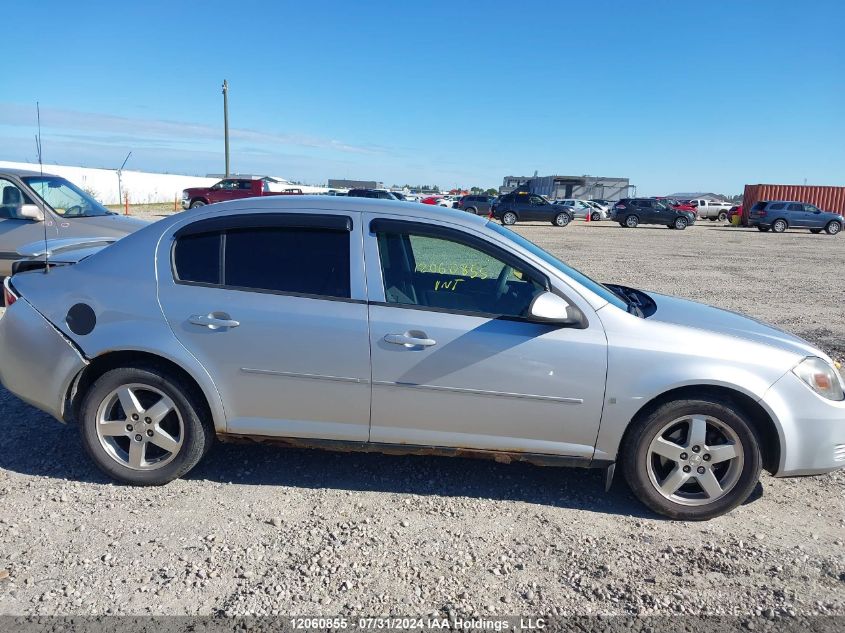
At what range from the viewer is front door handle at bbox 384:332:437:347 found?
340cm

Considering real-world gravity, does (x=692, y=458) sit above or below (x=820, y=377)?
below

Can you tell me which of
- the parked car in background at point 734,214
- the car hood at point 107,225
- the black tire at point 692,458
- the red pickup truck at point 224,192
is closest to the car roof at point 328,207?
the black tire at point 692,458

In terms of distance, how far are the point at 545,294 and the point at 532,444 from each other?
2.80 feet

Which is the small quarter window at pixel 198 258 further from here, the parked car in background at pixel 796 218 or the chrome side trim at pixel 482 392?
the parked car in background at pixel 796 218

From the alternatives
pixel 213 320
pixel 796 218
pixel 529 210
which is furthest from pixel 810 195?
pixel 213 320

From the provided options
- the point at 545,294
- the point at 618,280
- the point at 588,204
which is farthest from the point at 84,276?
the point at 588,204

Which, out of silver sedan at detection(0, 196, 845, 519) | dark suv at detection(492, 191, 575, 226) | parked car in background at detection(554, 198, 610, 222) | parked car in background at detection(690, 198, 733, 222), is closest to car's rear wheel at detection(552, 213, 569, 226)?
dark suv at detection(492, 191, 575, 226)

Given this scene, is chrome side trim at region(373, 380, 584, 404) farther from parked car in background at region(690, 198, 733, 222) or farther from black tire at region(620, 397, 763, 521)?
parked car in background at region(690, 198, 733, 222)

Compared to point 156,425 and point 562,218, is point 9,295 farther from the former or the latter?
point 562,218

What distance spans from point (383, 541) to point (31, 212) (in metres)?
7.28

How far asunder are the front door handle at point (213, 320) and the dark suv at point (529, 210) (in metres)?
31.6

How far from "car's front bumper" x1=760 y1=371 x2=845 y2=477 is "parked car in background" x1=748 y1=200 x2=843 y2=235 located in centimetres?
3510

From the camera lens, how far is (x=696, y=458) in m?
3.45

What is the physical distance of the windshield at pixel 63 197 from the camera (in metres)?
8.63
